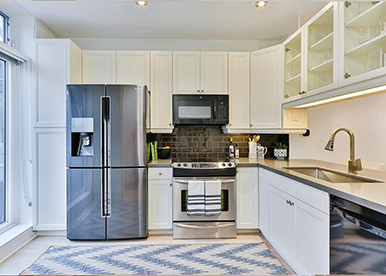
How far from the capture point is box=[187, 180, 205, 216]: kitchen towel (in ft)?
9.91

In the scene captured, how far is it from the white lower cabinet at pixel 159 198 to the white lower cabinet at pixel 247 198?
0.85 metres

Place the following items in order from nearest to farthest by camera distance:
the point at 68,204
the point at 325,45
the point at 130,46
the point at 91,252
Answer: the point at 325,45, the point at 91,252, the point at 68,204, the point at 130,46

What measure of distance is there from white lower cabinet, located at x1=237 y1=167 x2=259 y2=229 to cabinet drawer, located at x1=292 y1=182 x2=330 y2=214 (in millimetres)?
981

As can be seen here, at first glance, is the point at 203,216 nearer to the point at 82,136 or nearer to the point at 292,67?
the point at 82,136

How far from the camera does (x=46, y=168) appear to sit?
10.3 ft

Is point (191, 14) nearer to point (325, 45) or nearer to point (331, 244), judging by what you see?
point (325, 45)

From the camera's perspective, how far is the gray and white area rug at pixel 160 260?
7.78 ft

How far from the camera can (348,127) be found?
3.17 m

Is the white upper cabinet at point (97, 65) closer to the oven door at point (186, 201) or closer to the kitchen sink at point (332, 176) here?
the oven door at point (186, 201)

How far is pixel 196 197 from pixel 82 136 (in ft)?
4.86

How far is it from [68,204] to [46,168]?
0.54 metres

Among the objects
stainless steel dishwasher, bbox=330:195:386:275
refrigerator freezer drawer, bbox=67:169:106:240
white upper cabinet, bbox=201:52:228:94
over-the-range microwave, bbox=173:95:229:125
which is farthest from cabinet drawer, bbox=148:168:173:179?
stainless steel dishwasher, bbox=330:195:386:275

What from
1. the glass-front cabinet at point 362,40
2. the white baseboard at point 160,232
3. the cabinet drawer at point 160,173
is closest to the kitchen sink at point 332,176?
the glass-front cabinet at point 362,40

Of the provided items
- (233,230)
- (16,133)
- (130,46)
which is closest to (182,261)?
(233,230)
